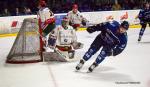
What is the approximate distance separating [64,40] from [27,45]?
1240 millimetres

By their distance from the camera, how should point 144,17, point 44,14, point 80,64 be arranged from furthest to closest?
point 144,17 → point 44,14 → point 80,64

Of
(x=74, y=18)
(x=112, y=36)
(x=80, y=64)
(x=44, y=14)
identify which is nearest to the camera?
(x=112, y=36)

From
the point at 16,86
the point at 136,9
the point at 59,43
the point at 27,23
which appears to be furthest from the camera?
the point at 136,9

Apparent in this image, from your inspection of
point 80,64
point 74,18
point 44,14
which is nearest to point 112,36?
point 80,64

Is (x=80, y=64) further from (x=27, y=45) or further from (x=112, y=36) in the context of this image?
(x=27, y=45)

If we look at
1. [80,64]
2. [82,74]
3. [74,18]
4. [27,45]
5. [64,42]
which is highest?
Result: [74,18]

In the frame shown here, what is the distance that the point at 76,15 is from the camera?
11461 mm

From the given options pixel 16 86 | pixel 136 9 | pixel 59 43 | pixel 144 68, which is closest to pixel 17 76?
pixel 16 86

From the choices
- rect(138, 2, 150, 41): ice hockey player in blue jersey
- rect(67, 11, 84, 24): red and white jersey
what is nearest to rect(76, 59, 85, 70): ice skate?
rect(67, 11, 84, 24): red and white jersey

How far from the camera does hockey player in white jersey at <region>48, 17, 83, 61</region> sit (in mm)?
8695

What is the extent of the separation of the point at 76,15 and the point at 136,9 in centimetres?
624

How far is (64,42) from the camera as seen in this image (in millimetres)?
8773

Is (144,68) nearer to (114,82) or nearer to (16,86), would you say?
(114,82)

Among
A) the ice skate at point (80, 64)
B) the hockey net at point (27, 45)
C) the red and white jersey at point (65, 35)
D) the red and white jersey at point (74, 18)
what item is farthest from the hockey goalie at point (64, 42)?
the red and white jersey at point (74, 18)
